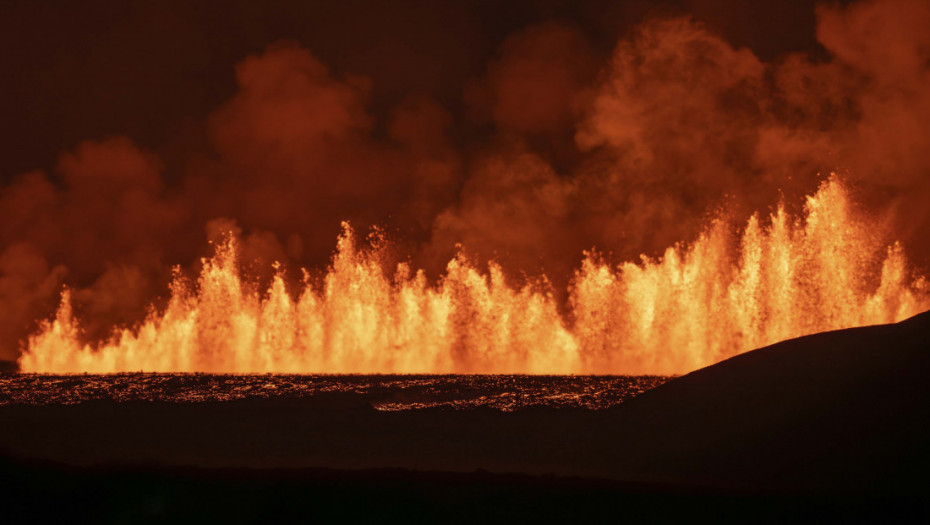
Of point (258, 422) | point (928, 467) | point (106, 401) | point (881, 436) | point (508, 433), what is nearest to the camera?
point (928, 467)

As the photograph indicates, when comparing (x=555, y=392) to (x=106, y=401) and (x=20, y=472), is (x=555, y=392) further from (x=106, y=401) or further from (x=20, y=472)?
(x=20, y=472)

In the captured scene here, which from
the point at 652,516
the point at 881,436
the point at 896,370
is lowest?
the point at 652,516

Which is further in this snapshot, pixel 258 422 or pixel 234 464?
pixel 258 422

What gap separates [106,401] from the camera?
62.4 m

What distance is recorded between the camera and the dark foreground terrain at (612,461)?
19.9 m

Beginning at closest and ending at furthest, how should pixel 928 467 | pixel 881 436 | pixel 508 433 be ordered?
pixel 928 467, pixel 881 436, pixel 508 433

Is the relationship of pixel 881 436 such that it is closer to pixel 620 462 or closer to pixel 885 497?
pixel 885 497

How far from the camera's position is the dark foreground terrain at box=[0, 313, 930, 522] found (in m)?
19.9

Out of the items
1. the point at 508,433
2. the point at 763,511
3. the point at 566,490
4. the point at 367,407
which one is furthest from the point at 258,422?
the point at 763,511

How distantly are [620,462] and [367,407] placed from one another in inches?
1147

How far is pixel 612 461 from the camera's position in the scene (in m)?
26.4

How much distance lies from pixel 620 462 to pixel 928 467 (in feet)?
28.1

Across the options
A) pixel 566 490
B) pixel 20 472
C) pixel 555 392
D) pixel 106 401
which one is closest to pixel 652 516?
pixel 566 490

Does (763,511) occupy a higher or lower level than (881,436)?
lower
